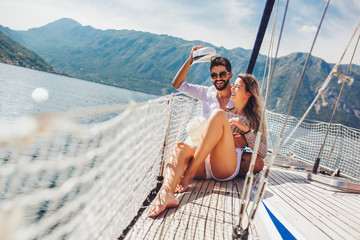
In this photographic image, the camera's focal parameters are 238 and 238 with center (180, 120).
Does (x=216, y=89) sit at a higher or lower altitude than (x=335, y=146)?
higher

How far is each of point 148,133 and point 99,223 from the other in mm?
664

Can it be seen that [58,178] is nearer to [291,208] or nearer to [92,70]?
[291,208]

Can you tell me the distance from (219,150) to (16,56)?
94494 mm

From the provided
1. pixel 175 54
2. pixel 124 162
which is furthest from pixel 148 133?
pixel 175 54

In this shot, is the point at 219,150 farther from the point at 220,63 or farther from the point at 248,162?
the point at 220,63

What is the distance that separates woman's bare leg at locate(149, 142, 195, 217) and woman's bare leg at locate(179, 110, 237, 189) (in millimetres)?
101

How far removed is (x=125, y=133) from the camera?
113 centimetres

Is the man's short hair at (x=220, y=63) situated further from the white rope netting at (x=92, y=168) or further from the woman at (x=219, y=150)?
the white rope netting at (x=92, y=168)

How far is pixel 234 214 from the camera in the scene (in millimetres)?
1729

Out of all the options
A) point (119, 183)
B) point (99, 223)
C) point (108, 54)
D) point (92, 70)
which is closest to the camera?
point (99, 223)

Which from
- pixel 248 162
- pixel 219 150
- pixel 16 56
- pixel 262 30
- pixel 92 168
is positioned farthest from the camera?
pixel 16 56

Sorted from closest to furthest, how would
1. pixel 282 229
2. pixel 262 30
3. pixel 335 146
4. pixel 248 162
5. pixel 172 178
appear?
pixel 282 229
pixel 172 178
pixel 248 162
pixel 262 30
pixel 335 146

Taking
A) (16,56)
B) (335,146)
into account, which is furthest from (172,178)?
(16,56)

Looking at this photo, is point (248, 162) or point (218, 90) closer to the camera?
point (248, 162)
